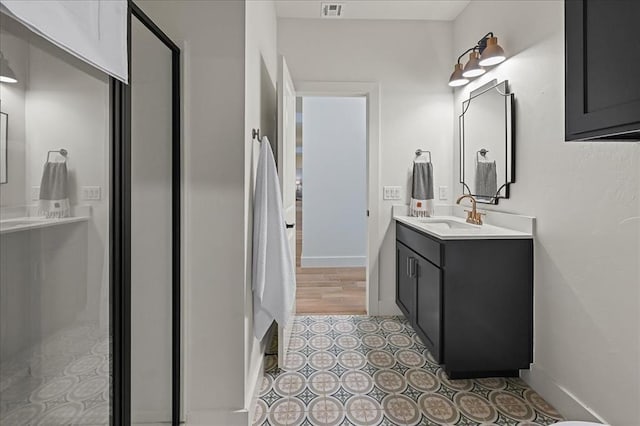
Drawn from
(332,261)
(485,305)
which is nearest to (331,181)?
(332,261)

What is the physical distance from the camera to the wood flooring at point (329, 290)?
3668mm

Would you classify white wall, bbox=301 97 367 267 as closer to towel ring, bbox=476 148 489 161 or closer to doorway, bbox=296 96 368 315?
doorway, bbox=296 96 368 315

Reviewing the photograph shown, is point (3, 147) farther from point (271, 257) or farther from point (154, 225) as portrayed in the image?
point (271, 257)

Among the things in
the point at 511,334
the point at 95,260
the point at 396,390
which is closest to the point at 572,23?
the point at 95,260

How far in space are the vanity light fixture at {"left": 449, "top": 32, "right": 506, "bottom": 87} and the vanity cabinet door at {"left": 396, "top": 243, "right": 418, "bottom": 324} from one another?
1.36 meters

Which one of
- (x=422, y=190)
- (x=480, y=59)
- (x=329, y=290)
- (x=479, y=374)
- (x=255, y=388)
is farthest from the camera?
(x=329, y=290)

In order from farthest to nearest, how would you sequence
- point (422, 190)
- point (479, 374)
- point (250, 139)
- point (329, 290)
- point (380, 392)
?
point (329, 290) < point (422, 190) < point (479, 374) < point (380, 392) < point (250, 139)

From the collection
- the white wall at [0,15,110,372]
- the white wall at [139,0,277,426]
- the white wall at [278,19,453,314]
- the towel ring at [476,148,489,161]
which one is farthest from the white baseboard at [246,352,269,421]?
the towel ring at [476,148,489,161]

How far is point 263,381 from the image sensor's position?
91.3 inches

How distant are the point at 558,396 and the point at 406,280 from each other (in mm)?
1248

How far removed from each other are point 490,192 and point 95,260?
8.10 feet

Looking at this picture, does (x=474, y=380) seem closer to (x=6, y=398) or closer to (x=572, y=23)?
(x=572, y=23)

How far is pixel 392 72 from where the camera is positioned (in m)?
3.47

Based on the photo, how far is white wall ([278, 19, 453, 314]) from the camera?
345cm
